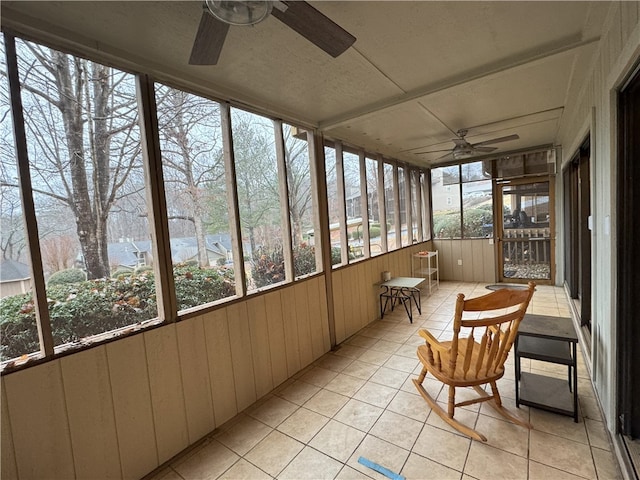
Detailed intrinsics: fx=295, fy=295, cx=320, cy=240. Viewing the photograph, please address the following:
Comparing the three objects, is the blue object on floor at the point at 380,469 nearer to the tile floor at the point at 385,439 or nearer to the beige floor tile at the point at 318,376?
the tile floor at the point at 385,439

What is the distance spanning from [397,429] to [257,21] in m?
2.42

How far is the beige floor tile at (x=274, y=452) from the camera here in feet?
5.74

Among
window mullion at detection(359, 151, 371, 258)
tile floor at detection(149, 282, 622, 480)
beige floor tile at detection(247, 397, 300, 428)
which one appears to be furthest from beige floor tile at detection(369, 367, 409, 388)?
window mullion at detection(359, 151, 371, 258)

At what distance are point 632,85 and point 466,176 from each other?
447cm

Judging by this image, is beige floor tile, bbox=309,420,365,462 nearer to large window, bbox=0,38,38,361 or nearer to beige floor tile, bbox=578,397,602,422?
beige floor tile, bbox=578,397,602,422

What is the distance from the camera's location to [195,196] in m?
2.10

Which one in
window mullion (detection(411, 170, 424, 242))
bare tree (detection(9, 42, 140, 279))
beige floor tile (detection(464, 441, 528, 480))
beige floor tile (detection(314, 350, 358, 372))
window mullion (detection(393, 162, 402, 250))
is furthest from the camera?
window mullion (detection(411, 170, 424, 242))

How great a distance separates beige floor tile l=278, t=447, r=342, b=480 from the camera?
1.66 m

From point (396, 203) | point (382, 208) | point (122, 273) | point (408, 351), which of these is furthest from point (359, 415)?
point (396, 203)

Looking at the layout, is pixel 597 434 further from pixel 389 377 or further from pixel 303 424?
pixel 303 424

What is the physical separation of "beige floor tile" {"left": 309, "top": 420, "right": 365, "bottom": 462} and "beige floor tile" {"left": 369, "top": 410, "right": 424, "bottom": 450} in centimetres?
13

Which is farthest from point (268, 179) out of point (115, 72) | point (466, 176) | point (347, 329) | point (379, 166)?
point (466, 176)

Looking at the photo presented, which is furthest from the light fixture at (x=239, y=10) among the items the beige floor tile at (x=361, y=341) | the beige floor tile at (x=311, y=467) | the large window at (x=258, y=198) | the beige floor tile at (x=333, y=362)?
the beige floor tile at (x=361, y=341)

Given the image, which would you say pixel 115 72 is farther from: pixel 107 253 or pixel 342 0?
pixel 342 0
